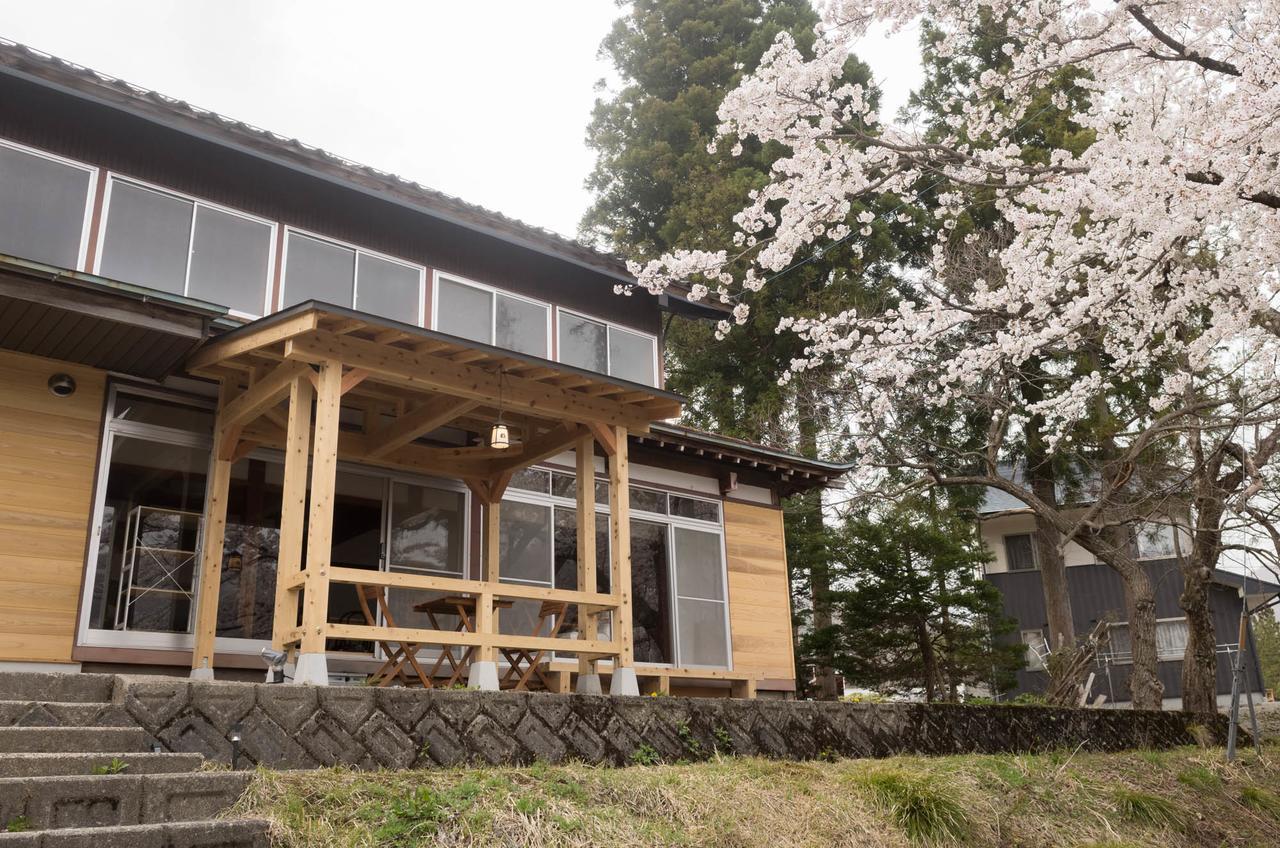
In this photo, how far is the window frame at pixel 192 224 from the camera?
7539 mm

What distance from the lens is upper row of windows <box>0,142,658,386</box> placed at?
23.9 feet

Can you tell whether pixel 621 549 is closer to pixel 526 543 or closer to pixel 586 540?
pixel 586 540

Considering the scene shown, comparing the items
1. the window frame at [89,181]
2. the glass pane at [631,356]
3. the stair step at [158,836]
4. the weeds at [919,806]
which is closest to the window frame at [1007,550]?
the glass pane at [631,356]

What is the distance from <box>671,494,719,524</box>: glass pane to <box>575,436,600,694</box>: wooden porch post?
→ 8.37ft

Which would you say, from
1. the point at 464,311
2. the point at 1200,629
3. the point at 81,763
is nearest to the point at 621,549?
the point at 464,311

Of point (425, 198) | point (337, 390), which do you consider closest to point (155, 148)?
point (425, 198)

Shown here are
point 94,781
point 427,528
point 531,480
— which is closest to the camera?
point 94,781

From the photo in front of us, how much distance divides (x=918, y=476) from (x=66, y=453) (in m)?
13.4

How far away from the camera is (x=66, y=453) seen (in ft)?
22.1

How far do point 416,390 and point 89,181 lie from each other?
3.01 metres

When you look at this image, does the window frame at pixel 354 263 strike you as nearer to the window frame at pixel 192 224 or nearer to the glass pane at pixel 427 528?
the window frame at pixel 192 224

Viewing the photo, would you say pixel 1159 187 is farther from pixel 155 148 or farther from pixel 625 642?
pixel 155 148

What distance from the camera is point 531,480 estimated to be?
9227 mm

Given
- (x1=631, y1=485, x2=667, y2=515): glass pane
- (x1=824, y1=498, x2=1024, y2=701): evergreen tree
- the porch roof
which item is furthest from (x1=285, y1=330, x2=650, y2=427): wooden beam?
(x1=824, y1=498, x2=1024, y2=701): evergreen tree
